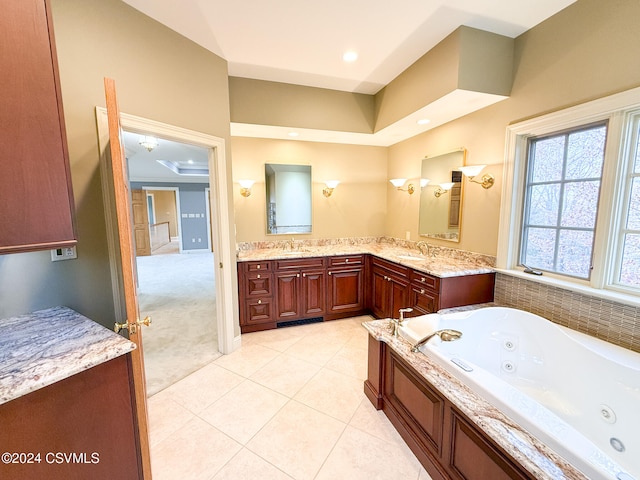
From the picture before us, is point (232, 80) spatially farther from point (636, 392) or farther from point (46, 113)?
point (636, 392)

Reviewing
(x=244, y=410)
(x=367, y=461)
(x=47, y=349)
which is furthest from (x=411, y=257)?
(x=47, y=349)

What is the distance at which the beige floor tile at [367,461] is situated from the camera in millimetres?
1468

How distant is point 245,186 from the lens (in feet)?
11.1

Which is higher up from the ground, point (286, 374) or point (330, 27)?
point (330, 27)

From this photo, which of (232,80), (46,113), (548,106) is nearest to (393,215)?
(548,106)

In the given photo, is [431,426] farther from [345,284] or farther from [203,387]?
[345,284]

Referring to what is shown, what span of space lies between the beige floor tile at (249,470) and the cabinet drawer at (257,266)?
1766 millimetres

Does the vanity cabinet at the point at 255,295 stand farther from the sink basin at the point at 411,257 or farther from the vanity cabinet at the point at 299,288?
the sink basin at the point at 411,257

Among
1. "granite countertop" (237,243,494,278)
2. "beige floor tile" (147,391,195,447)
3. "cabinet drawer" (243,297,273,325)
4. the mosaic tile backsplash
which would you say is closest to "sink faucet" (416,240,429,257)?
"granite countertop" (237,243,494,278)

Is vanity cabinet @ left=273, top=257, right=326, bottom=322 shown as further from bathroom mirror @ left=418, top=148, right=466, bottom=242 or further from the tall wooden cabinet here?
the tall wooden cabinet

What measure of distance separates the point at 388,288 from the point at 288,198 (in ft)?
5.92

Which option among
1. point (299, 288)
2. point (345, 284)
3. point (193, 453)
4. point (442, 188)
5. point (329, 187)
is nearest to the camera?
point (193, 453)

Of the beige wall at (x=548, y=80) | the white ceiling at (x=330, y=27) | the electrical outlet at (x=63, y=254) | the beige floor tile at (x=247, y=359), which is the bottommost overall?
the beige floor tile at (x=247, y=359)

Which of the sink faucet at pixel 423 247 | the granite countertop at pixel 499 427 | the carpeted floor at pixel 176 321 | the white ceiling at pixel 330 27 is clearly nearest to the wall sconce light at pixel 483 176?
the white ceiling at pixel 330 27
